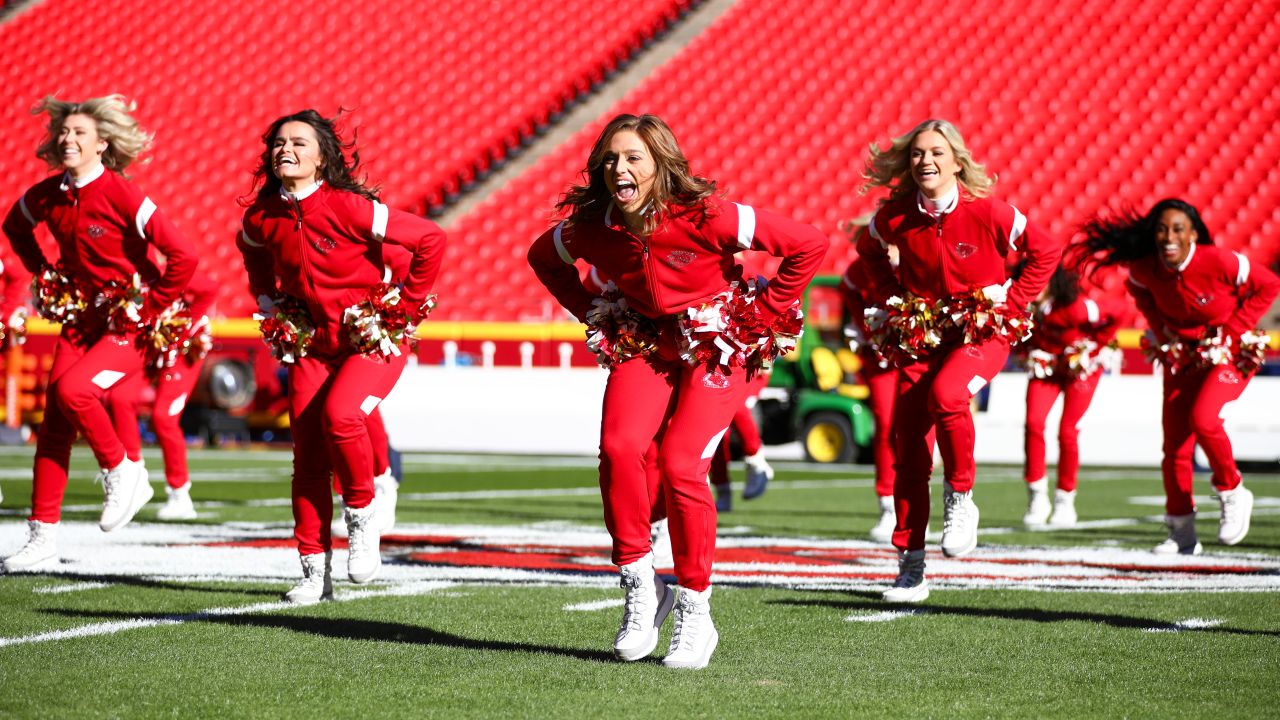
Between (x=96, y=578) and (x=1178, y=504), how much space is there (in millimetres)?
5120

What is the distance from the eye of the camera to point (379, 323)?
18.9ft

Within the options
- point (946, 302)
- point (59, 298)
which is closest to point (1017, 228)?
point (946, 302)

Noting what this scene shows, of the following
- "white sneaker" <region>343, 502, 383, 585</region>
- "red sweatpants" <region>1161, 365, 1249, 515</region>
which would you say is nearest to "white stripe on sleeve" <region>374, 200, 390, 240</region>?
"white sneaker" <region>343, 502, 383, 585</region>

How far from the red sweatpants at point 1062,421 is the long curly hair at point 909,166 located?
13.2ft

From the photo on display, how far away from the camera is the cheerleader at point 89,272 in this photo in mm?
6770

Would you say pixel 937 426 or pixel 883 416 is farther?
pixel 883 416

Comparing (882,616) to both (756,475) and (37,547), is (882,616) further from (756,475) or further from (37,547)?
(756,475)

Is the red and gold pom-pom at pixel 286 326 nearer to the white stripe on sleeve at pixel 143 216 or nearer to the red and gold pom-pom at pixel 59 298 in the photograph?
the white stripe on sleeve at pixel 143 216

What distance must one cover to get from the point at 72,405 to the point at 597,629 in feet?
8.89

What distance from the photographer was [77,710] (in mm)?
3846

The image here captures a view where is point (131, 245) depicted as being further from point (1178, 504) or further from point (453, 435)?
point (453, 435)

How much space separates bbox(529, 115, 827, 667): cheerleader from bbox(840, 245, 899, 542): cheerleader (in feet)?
12.6

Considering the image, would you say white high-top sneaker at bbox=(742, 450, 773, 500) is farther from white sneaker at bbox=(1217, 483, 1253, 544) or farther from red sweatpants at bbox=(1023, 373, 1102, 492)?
white sneaker at bbox=(1217, 483, 1253, 544)

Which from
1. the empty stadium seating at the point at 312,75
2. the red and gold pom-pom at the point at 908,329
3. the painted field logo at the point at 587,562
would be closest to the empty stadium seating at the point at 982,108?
the empty stadium seating at the point at 312,75
